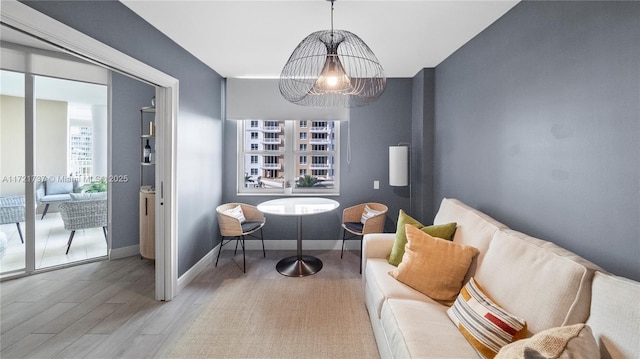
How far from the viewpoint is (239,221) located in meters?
3.10

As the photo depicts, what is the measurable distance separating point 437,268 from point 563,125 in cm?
114

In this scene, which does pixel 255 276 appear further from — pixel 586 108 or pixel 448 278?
pixel 586 108

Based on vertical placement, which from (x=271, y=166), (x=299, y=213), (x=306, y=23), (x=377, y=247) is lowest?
(x=377, y=247)

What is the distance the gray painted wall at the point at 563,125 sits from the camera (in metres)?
1.25

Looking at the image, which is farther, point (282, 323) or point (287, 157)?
point (287, 157)

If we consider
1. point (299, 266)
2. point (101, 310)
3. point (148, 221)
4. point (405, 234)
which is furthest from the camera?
point (148, 221)

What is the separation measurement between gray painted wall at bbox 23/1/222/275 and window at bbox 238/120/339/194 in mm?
458

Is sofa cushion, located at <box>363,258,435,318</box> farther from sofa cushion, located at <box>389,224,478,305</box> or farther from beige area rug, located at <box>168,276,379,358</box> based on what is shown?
beige area rug, located at <box>168,276,379,358</box>

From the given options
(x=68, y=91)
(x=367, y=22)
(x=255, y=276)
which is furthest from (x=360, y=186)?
(x=68, y=91)

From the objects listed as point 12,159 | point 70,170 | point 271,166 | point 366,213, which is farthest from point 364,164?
point 12,159

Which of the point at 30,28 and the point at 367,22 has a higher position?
the point at 367,22

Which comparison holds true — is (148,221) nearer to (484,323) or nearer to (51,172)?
(51,172)

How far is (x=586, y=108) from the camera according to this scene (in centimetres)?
142

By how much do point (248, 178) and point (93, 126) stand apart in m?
2.12
